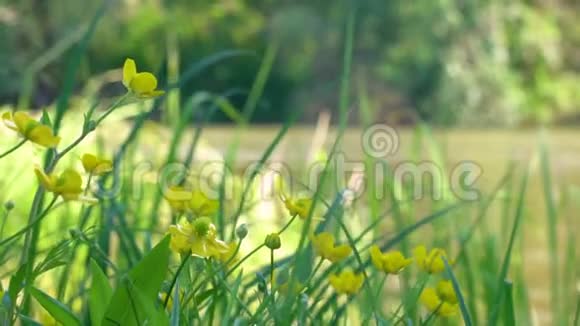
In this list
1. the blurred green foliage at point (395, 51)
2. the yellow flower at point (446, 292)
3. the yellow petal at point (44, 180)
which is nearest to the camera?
the yellow petal at point (44, 180)

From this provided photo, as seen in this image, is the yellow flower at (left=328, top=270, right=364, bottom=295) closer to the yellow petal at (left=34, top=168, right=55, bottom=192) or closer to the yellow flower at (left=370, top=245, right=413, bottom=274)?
the yellow flower at (left=370, top=245, right=413, bottom=274)

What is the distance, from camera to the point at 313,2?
17203mm

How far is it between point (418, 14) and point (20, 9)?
26.2 ft

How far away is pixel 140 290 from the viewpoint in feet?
1.66

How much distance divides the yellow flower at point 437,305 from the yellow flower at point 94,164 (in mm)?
218

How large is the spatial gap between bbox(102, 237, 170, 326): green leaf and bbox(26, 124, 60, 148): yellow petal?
8cm

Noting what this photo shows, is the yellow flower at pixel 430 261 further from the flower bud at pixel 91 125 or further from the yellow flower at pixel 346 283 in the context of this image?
the flower bud at pixel 91 125

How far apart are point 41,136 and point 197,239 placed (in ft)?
0.30

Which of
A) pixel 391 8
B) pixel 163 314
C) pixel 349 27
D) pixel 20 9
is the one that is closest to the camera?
pixel 163 314

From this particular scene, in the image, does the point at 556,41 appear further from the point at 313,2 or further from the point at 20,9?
the point at 20,9

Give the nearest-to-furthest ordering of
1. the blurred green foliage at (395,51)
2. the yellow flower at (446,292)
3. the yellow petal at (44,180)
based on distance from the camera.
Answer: the yellow petal at (44,180) → the yellow flower at (446,292) → the blurred green foliage at (395,51)

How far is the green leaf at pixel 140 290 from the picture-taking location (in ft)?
1.64

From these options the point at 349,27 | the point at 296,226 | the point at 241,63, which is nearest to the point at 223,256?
the point at 349,27

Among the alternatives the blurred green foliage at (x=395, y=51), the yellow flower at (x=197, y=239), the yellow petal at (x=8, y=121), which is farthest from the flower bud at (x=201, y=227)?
the blurred green foliage at (x=395, y=51)
